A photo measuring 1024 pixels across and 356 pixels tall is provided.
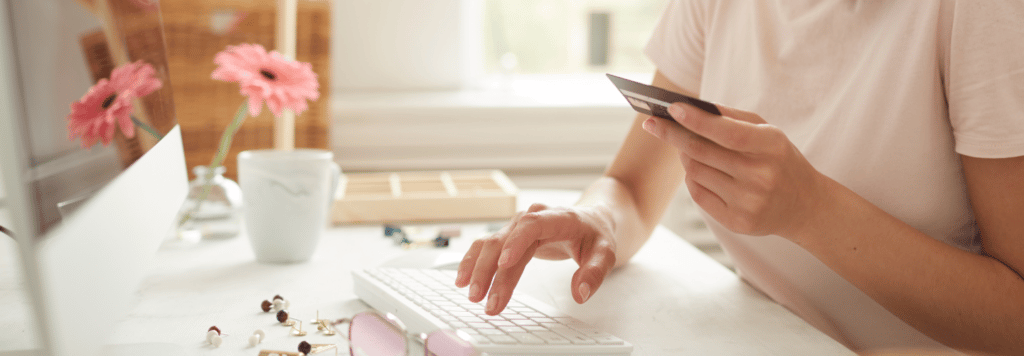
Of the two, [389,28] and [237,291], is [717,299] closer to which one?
[237,291]

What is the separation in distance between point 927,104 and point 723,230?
0.29 metres

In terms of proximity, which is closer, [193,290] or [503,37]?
[193,290]

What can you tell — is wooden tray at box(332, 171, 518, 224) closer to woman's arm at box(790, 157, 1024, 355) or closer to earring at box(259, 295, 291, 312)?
earring at box(259, 295, 291, 312)

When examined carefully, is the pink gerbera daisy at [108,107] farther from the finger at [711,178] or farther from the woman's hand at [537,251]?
the finger at [711,178]

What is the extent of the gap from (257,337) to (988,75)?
597 millimetres

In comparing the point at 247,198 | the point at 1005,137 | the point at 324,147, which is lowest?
the point at 324,147

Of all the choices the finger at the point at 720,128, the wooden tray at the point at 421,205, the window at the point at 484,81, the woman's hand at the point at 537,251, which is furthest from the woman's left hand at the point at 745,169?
the window at the point at 484,81

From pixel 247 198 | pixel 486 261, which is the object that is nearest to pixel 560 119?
pixel 247 198

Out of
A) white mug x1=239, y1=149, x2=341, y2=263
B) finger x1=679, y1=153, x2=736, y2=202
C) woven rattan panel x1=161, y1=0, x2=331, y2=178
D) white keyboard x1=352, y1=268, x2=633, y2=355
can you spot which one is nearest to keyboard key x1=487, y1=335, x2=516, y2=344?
white keyboard x1=352, y1=268, x2=633, y2=355

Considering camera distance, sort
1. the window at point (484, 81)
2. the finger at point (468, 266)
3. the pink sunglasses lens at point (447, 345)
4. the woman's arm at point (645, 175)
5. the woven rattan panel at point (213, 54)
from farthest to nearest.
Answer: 1. the window at point (484, 81)
2. the woven rattan panel at point (213, 54)
3. the woman's arm at point (645, 175)
4. the finger at point (468, 266)
5. the pink sunglasses lens at point (447, 345)

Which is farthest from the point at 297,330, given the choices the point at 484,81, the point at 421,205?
the point at 484,81

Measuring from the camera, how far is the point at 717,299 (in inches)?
Result: 26.3

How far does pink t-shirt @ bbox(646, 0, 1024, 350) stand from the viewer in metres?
0.54

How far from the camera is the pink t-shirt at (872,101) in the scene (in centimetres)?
54
